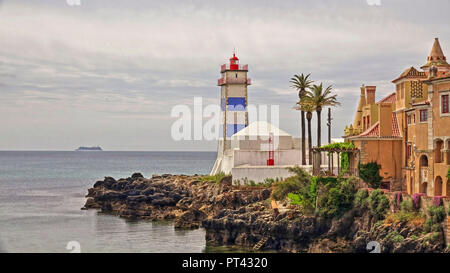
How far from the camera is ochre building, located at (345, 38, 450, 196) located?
37.2 m

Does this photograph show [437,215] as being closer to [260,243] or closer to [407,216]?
[407,216]

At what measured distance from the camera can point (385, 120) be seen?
45219mm

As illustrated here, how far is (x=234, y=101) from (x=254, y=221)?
28757mm

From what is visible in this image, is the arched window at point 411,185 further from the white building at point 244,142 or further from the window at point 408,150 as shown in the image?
the white building at point 244,142

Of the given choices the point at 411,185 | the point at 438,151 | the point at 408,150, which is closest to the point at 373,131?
the point at 408,150

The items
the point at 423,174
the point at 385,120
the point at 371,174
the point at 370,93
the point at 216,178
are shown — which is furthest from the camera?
the point at 216,178

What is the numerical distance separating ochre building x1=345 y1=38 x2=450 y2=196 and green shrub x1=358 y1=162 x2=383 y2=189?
16.2 inches

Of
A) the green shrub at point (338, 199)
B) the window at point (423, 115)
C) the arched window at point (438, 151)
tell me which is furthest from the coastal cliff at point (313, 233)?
the window at point (423, 115)

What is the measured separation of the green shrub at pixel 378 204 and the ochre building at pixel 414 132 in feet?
9.67

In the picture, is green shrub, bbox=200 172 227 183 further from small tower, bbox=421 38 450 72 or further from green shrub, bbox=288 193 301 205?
small tower, bbox=421 38 450 72

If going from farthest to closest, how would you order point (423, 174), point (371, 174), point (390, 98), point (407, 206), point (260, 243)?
point (390, 98), point (371, 174), point (260, 243), point (423, 174), point (407, 206)

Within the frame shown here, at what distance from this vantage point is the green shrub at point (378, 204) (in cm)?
3728

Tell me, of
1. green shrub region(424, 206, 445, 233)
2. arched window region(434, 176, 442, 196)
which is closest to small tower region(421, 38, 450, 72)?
arched window region(434, 176, 442, 196)
